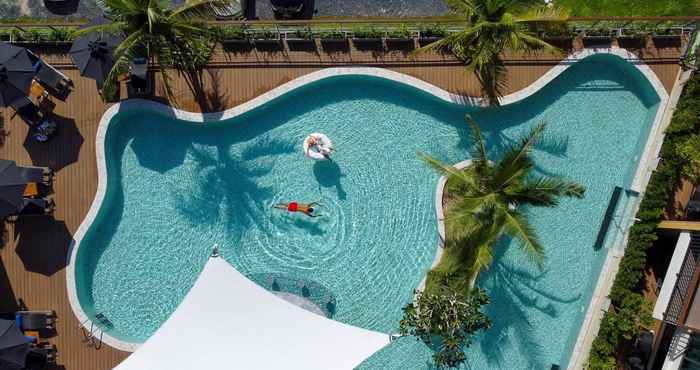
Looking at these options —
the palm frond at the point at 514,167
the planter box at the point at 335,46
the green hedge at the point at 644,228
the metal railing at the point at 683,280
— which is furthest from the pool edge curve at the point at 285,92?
the metal railing at the point at 683,280

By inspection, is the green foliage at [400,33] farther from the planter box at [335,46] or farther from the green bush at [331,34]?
the green bush at [331,34]

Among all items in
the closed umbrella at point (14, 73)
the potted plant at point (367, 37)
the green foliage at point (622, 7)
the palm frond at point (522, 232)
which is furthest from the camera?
the green foliage at point (622, 7)

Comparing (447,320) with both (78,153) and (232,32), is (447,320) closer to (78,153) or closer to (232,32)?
(232,32)

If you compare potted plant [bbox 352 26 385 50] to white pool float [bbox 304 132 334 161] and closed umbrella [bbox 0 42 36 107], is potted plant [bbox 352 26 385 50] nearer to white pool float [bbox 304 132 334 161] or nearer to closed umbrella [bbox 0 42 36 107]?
white pool float [bbox 304 132 334 161]

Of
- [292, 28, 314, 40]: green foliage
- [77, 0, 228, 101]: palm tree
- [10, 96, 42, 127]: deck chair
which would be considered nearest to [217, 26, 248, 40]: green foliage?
[77, 0, 228, 101]: palm tree

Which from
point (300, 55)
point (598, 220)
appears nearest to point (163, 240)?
point (300, 55)
